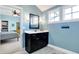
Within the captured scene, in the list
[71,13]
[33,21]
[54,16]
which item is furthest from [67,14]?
[33,21]

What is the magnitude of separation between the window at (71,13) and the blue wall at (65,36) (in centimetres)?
30

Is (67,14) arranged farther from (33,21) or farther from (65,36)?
(33,21)

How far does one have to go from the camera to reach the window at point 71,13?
9.90ft

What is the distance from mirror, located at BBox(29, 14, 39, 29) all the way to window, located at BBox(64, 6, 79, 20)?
1552 millimetres

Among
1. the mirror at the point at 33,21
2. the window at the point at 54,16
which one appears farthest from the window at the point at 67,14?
the mirror at the point at 33,21

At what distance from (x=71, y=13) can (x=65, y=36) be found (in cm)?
95

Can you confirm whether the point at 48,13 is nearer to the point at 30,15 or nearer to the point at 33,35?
the point at 30,15

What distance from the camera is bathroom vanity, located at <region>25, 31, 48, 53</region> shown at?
10.2 ft

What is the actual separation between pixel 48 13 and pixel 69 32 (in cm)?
171

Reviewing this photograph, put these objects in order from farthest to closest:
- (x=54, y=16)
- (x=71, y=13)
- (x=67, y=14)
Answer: (x=54, y=16)
(x=67, y=14)
(x=71, y=13)

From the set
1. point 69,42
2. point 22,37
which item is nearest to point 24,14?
point 22,37

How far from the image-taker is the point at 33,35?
317 centimetres

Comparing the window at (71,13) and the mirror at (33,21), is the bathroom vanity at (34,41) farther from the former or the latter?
the window at (71,13)

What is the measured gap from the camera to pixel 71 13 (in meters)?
3.20
